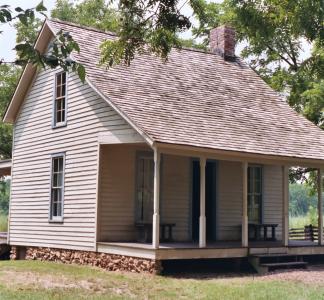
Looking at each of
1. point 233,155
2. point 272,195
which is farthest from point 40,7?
point 272,195

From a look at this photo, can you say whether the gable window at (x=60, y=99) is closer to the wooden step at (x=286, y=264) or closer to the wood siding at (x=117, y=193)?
the wood siding at (x=117, y=193)

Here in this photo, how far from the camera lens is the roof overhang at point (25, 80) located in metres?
19.4

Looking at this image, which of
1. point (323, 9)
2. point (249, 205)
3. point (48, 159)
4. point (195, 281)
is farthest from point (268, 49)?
point (195, 281)

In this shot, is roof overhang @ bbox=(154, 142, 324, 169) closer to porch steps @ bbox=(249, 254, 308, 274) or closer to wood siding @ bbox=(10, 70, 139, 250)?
wood siding @ bbox=(10, 70, 139, 250)

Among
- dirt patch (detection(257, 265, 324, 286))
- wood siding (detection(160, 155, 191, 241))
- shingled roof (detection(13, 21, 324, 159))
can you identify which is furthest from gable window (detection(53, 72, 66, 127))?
dirt patch (detection(257, 265, 324, 286))

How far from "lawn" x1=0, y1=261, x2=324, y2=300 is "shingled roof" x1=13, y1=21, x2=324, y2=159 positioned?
10.5ft

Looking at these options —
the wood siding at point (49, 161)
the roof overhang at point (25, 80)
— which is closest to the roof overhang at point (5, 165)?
the wood siding at point (49, 161)

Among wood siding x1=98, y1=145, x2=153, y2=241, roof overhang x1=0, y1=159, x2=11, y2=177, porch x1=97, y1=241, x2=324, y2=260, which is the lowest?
porch x1=97, y1=241, x2=324, y2=260

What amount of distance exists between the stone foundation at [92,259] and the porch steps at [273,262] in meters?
2.93

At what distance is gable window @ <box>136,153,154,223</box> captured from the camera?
1656cm

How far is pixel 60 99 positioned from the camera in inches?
738

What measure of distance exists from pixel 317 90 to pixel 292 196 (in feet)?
506

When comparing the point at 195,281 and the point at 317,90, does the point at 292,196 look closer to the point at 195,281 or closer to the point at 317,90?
the point at 317,90

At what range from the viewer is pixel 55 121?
736 inches
